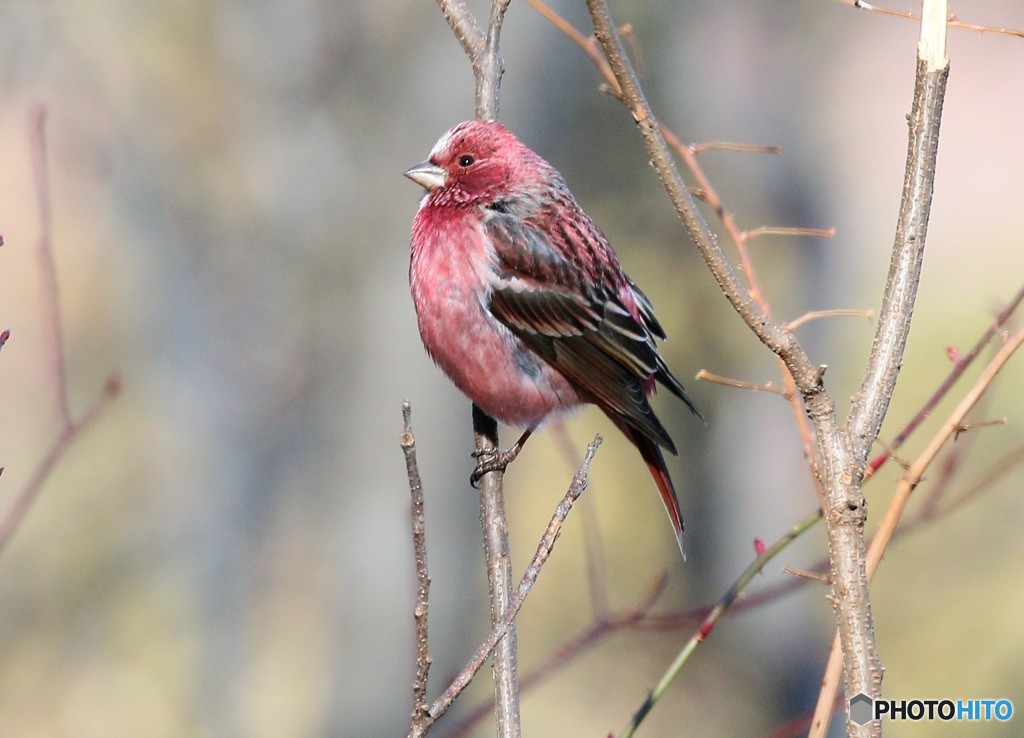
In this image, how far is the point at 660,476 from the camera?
13.0 ft

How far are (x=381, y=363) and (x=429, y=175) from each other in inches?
133

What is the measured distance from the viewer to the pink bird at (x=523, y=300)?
3.85 m

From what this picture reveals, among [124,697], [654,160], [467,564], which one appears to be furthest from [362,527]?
[654,160]

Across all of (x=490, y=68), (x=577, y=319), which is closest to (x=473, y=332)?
(x=577, y=319)

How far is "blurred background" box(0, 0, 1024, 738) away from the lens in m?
7.62

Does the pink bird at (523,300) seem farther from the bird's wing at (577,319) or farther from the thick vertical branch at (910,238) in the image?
the thick vertical branch at (910,238)

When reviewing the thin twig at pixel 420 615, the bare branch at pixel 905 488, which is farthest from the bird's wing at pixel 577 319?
the thin twig at pixel 420 615

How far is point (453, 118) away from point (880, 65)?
3.86 m

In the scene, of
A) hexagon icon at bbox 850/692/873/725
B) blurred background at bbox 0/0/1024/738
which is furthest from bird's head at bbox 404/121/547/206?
blurred background at bbox 0/0/1024/738

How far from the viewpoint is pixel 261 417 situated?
25.7ft

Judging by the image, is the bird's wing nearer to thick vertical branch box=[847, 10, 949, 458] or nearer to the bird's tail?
the bird's tail

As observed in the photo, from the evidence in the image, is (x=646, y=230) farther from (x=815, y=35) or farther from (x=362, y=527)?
(x=362, y=527)

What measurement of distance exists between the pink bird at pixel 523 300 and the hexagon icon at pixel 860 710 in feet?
5.74

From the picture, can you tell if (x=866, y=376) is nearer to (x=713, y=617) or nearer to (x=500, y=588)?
(x=713, y=617)
